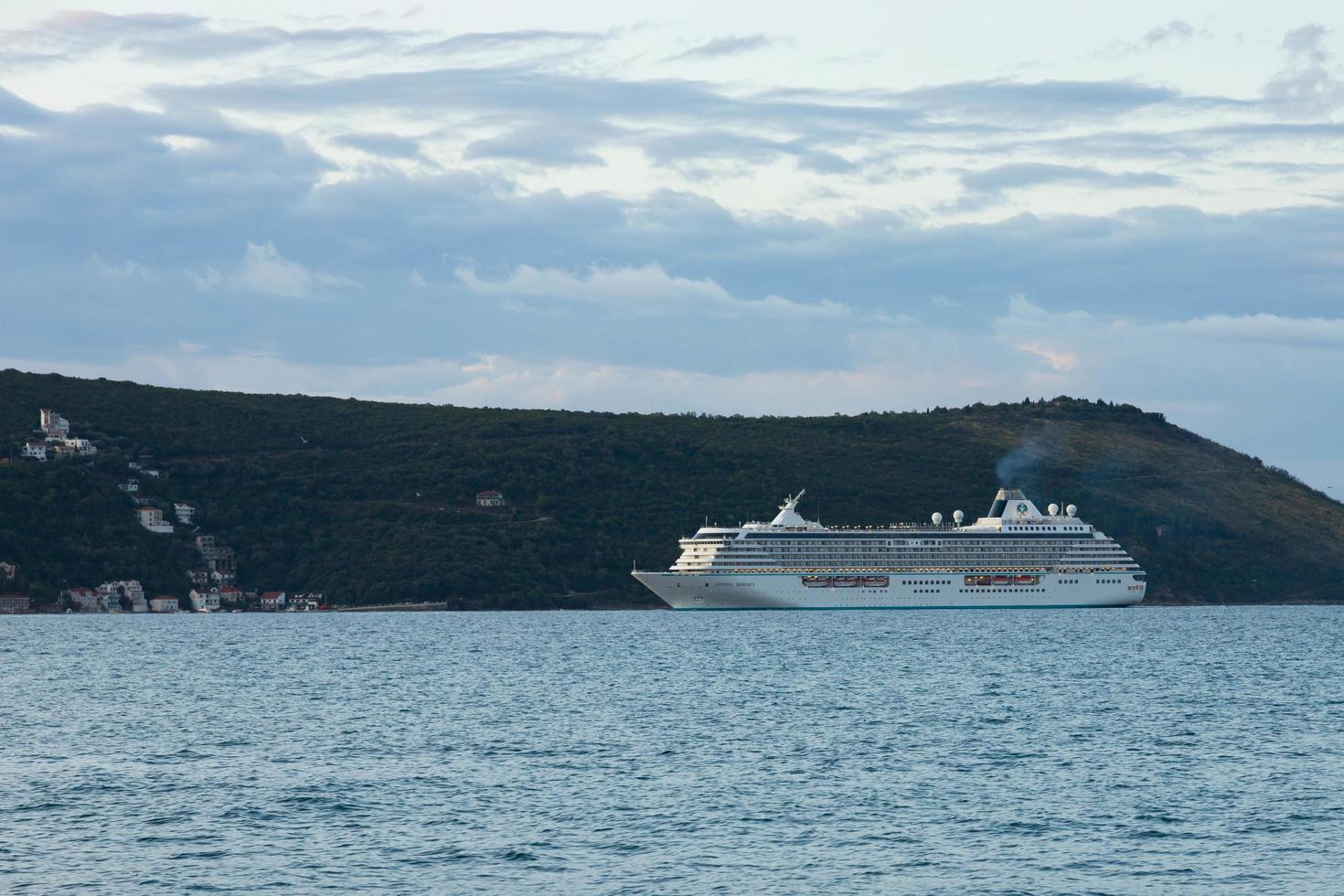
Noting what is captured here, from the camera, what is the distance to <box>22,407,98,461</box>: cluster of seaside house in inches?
6156

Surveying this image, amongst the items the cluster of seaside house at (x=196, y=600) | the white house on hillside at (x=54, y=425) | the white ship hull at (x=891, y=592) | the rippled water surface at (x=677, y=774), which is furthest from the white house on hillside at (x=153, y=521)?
the rippled water surface at (x=677, y=774)

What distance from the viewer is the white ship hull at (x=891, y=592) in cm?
14688

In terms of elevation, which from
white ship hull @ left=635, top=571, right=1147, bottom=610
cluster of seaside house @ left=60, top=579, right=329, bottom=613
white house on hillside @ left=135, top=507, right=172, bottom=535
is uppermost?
white house on hillside @ left=135, top=507, right=172, bottom=535

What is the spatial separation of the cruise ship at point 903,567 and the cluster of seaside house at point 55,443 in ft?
185

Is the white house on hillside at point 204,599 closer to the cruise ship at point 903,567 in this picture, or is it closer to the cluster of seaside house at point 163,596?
the cluster of seaside house at point 163,596

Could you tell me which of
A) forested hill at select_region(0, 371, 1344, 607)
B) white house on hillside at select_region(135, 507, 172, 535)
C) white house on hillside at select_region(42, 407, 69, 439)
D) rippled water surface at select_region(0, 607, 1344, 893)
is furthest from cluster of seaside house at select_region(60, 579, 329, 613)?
rippled water surface at select_region(0, 607, 1344, 893)

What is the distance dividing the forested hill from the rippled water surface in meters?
68.0

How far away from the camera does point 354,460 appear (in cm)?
17725

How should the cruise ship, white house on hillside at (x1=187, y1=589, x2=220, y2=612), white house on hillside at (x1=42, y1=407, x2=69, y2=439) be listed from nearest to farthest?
1. white house on hillside at (x1=187, y1=589, x2=220, y2=612)
2. the cruise ship
3. white house on hillside at (x1=42, y1=407, x2=69, y2=439)

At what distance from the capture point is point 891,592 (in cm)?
15075

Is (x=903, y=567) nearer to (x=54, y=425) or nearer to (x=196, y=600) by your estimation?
(x=196, y=600)

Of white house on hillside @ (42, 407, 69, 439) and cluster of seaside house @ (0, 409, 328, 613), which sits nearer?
cluster of seaside house @ (0, 409, 328, 613)

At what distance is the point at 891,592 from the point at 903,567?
253cm

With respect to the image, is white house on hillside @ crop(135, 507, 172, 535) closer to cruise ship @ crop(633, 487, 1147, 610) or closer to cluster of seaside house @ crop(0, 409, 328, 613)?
cluster of seaside house @ crop(0, 409, 328, 613)
